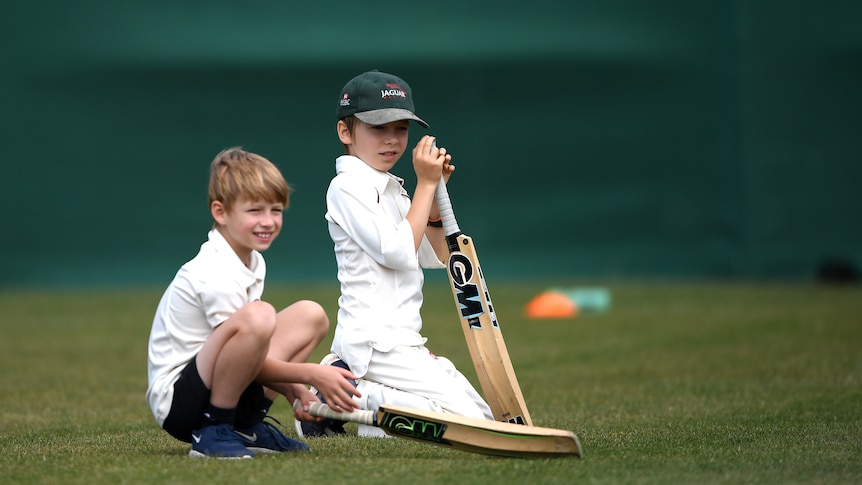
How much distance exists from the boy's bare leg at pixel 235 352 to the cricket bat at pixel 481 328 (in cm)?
78

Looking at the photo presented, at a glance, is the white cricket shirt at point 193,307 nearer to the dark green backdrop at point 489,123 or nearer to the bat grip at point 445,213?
the bat grip at point 445,213

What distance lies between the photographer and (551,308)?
7.78 m

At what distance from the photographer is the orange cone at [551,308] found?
7750 mm

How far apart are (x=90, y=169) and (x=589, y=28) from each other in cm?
413

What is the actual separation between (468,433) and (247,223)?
0.78m

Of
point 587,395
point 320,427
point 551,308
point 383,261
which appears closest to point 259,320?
point 383,261

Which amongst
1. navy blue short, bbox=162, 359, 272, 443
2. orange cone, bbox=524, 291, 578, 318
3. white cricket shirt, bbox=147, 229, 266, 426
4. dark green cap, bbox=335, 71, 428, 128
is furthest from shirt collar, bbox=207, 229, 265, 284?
orange cone, bbox=524, 291, 578, 318

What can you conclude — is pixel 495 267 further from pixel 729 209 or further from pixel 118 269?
pixel 118 269

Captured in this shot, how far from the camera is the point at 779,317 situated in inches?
282

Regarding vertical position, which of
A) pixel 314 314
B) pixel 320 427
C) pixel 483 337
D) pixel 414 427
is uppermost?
pixel 314 314

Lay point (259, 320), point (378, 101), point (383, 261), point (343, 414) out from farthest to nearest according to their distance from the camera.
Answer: point (378, 101) < point (383, 261) < point (343, 414) < point (259, 320)

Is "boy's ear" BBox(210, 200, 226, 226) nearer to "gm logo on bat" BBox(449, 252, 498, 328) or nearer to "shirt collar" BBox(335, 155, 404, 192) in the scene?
"shirt collar" BBox(335, 155, 404, 192)

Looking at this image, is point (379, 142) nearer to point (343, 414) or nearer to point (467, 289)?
point (467, 289)

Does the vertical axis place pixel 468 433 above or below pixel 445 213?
below
